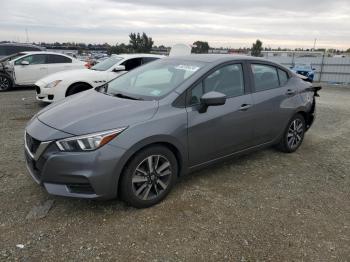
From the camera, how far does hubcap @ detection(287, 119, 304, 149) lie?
539 cm

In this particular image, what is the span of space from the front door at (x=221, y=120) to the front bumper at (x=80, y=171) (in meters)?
0.99

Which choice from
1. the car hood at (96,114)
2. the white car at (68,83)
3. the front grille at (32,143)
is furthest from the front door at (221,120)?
the white car at (68,83)

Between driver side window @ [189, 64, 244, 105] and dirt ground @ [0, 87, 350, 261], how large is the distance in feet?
3.61

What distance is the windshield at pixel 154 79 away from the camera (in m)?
3.98

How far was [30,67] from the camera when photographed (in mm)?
12312

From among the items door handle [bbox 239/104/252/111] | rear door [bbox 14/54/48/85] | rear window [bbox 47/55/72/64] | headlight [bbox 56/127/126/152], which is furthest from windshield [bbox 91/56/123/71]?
headlight [bbox 56/127/126/152]

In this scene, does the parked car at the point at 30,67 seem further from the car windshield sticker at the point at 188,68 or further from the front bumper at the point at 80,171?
the front bumper at the point at 80,171

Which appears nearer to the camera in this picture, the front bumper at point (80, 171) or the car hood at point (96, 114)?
the front bumper at point (80, 171)

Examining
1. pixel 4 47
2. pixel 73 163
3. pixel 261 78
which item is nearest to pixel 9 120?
pixel 73 163

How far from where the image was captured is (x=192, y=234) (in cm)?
321

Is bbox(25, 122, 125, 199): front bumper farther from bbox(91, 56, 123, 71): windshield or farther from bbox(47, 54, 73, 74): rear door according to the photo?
bbox(47, 54, 73, 74): rear door

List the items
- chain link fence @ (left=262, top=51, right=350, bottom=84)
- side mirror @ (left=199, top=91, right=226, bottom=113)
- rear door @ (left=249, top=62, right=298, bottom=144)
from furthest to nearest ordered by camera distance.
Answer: chain link fence @ (left=262, top=51, right=350, bottom=84), rear door @ (left=249, top=62, right=298, bottom=144), side mirror @ (left=199, top=91, right=226, bottom=113)

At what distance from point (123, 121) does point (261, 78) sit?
2.33 m

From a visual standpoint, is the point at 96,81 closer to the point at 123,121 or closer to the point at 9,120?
the point at 9,120
